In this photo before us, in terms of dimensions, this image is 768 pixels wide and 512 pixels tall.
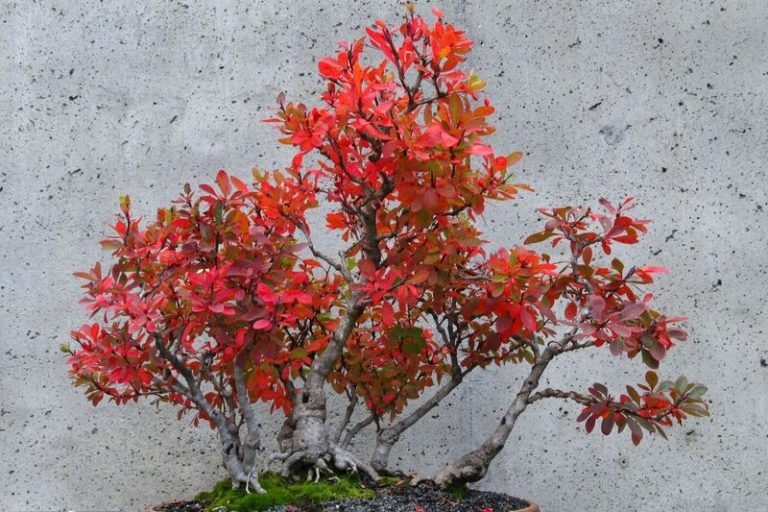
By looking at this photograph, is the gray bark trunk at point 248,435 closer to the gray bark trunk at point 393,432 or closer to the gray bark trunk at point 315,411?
the gray bark trunk at point 315,411

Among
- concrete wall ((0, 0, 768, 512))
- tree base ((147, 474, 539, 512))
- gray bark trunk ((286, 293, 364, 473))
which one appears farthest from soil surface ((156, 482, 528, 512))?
concrete wall ((0, 0, 768, 512))

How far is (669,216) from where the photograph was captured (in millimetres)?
1967

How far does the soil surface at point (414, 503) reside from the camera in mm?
1327

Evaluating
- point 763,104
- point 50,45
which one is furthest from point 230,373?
point 763,104

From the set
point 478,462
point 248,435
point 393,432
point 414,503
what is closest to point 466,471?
point 478,462

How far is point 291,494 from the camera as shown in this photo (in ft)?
4.55

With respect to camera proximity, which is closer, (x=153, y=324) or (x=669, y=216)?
(x=153, y=324)

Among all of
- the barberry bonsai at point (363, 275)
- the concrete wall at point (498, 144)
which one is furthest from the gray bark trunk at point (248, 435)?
the concrete wall at point (498, 144)

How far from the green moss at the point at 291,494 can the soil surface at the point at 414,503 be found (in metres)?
0.02

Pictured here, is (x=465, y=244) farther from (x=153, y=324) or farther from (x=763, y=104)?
(x=763, y=104)

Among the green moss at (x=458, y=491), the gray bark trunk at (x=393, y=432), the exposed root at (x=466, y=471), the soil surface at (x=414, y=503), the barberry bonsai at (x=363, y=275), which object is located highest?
the barberry bonsai at (x=363, y=275)

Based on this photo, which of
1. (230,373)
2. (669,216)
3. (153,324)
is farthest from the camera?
(669,216)

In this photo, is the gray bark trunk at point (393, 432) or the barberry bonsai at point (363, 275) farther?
the gray bark trunk at point (393, 432)

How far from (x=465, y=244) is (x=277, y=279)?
277 millimetres
